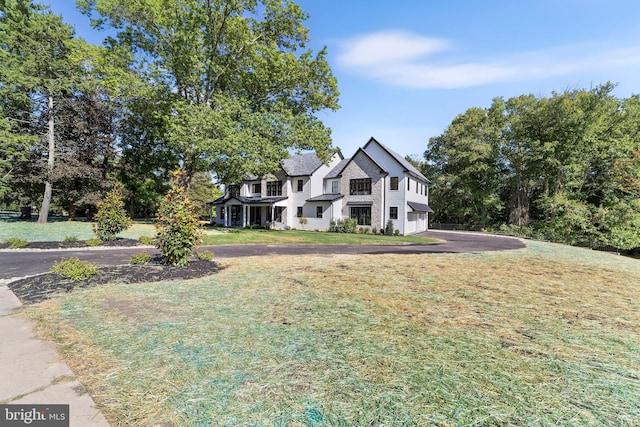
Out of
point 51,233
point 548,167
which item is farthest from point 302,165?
point 548,167

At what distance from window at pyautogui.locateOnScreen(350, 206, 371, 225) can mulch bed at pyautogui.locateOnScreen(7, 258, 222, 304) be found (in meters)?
21.2

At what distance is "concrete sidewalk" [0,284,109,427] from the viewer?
94.3 inches

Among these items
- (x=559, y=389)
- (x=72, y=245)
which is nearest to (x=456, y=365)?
(x=559, y=389)

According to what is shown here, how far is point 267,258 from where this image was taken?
11352 mm

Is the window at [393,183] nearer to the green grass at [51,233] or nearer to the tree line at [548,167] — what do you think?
the tree line at [548,167]

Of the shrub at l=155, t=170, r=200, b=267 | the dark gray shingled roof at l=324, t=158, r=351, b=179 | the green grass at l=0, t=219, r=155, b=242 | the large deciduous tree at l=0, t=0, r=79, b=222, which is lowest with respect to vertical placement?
the green grass at l=0, t=219, r=155, b=242

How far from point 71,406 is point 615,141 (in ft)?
135

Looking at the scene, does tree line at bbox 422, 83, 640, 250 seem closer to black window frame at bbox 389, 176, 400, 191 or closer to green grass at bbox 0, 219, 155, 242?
black window frame at bbox 389, 176, 400, 191

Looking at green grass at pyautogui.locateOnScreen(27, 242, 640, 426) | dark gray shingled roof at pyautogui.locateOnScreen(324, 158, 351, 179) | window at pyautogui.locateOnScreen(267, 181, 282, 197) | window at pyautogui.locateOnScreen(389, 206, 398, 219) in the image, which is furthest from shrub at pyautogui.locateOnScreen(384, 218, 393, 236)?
green grass at pyautogui.locateOnScreen(27, 242, 640, 426)

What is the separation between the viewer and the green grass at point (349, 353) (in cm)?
244

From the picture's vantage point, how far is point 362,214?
95.0 ft

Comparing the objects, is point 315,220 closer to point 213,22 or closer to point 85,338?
point 213,22

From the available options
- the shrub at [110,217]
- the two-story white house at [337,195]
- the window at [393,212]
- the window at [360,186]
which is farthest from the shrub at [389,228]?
the shrub at [110,217]

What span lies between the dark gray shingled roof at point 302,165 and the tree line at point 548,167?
1887 centimetres
